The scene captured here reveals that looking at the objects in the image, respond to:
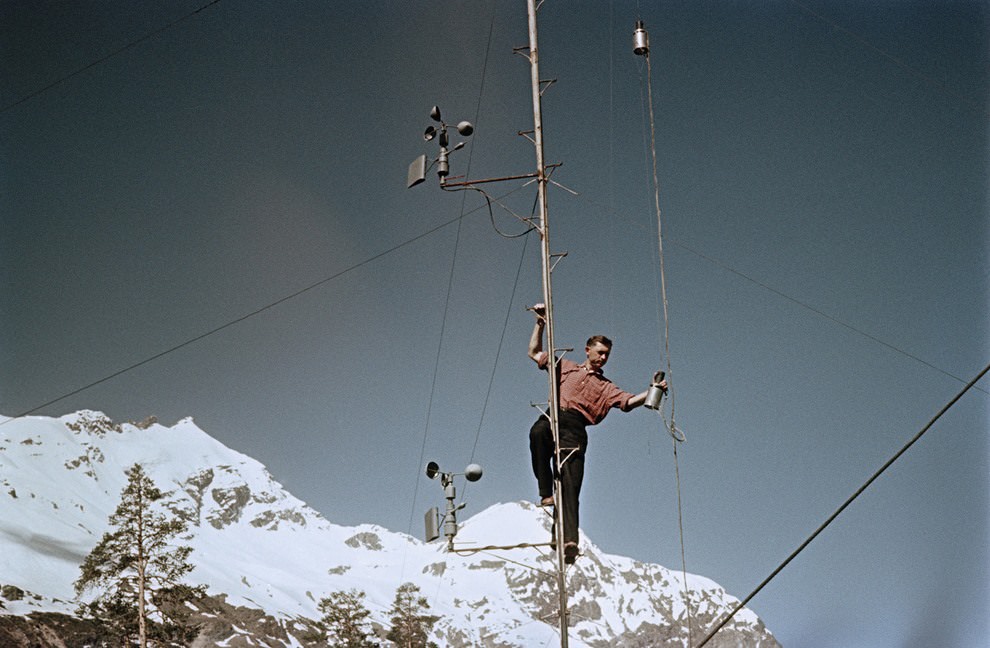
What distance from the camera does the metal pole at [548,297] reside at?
34.9 feet

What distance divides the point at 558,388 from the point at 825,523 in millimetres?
3112

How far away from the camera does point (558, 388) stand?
1124 cm

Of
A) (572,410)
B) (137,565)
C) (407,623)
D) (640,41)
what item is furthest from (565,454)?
(407,623)

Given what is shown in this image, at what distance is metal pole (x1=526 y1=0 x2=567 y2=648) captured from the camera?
10.6m

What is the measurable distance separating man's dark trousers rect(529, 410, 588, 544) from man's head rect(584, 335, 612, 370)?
0.50 m

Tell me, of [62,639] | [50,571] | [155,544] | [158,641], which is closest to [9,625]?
[62,639]

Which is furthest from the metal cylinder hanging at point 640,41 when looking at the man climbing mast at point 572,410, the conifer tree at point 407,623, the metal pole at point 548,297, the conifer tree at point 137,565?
the conifer tree at point 407,623

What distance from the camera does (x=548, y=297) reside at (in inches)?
442

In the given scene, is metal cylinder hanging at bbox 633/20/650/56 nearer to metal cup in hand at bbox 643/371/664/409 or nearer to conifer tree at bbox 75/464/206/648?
metal cup in hand at bbox 643/371/664/409

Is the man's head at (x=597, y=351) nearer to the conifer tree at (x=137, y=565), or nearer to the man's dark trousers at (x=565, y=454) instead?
the man's dark trousers at (x=565, y=454)

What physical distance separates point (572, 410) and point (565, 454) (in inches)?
15.8

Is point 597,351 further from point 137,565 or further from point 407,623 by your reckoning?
point 407,623

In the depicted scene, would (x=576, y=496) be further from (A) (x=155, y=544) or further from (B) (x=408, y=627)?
(B) (x=408, y=627)

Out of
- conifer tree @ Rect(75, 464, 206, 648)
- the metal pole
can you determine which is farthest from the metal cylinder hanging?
conifer tree @ Rect(75, 464, 206, 648)
